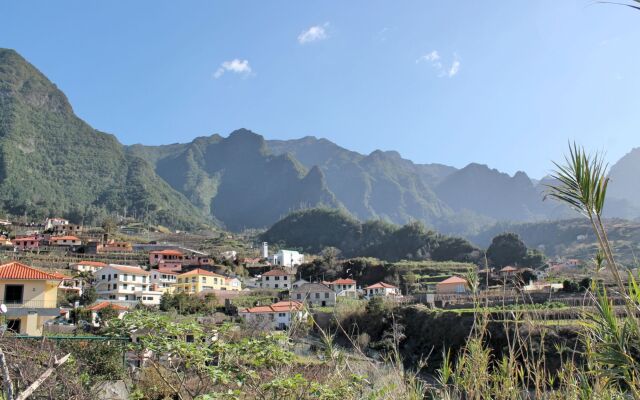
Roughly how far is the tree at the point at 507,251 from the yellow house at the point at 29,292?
46.8m

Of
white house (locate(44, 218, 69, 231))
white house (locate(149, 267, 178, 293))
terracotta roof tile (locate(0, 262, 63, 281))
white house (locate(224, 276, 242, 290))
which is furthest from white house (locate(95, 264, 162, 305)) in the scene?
white house (locate(44, 218, 69, 231))

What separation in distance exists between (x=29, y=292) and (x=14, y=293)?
0.39m

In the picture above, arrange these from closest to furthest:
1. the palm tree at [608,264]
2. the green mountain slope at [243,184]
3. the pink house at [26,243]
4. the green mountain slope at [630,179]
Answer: the palm tree at [608,264], the pink house at [26,243], the green mountain slope at [243,184], the green mountain slope at [630,179]

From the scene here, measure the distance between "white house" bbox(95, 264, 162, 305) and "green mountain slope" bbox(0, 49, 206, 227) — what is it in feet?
147

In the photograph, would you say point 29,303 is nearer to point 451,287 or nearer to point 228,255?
point 451,287

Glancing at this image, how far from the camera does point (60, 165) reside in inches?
4350

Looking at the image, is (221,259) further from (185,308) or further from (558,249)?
(558,249)

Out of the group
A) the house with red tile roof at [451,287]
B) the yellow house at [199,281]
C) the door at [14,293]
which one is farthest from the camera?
the yellow house at [199,281]

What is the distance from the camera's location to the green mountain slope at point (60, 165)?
9244cm

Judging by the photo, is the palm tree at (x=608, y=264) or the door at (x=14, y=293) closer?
the palm tree at (x=608, y=264)

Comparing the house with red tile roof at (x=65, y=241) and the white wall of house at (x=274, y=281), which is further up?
the house with red tile roof at (x=65, y=241)

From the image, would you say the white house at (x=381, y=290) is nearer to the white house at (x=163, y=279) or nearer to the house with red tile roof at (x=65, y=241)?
the white house at (x=163, y=279)

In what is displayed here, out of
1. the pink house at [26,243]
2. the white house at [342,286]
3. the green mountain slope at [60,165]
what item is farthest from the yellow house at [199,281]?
the green mountain slope at [60,165]

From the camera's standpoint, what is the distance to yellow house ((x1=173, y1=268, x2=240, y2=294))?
40.2 meters
